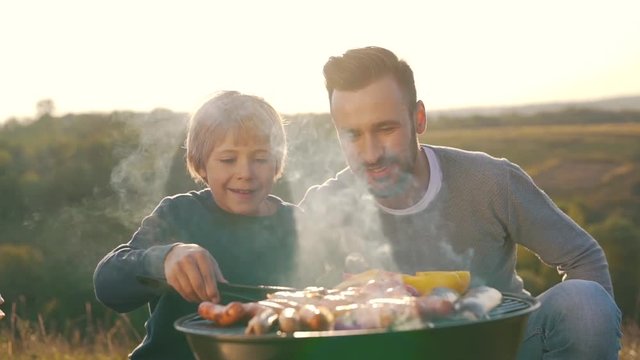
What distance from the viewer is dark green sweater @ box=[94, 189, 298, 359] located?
12.2ft

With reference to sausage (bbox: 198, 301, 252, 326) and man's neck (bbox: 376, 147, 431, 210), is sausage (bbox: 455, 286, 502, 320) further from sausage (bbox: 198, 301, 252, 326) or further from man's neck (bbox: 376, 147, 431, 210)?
man's neck (bbox: 376, 147, 431, 210)

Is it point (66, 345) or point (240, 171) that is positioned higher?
point (240, 171)

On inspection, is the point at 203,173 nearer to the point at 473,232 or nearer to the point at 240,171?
the point at 240,171

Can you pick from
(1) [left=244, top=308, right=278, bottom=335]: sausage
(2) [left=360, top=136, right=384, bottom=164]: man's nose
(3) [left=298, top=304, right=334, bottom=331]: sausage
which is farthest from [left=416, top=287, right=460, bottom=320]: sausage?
(2) [left=360, top=136, right=384, bottom=164]: man's nose

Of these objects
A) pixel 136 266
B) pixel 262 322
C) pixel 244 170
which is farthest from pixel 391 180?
pixel 262 322

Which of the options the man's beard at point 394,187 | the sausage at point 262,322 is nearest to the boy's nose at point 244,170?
the man's beard at point 394,187

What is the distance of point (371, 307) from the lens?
268 centimetres

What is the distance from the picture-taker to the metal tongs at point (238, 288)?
303 centimetres

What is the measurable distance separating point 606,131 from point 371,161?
50.1 feet

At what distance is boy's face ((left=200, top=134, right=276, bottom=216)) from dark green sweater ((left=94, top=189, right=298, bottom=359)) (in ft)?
0.33

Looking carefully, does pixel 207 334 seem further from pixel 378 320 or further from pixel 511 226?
pixel 511 226

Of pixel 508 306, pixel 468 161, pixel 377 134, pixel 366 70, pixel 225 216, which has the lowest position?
pixel 508 306

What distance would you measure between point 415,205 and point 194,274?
Result: 46.2 inches

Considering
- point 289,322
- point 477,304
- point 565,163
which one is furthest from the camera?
point 565,163
